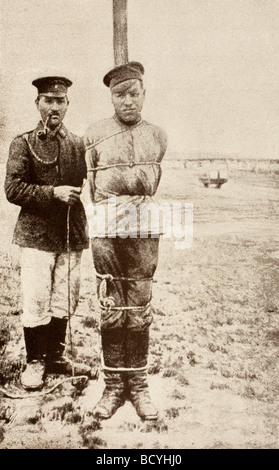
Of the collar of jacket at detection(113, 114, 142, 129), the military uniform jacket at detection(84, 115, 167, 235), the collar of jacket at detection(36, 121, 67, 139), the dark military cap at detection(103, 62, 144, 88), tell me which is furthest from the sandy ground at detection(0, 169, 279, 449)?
the dark military cap at detection(103, 62, 144, 88)

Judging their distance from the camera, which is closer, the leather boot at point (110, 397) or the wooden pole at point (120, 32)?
the leather boot at point (110, 397)

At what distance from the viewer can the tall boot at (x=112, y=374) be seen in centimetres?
329

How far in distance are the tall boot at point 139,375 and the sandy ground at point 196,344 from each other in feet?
0.21

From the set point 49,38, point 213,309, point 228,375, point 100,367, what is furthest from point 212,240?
point 49,38

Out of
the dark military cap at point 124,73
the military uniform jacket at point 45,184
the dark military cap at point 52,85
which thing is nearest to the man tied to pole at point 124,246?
the dark military cap at point 124,73

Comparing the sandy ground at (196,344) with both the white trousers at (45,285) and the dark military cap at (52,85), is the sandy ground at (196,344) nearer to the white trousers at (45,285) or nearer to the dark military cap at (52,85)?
the white trousers at (45,285)

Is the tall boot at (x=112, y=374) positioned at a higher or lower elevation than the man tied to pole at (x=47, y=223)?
lower

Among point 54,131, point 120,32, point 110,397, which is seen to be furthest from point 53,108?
point 110,397

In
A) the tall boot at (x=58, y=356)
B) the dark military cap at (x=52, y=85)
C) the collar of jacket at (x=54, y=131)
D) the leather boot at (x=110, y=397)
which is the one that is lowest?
the leather boot at (x=110, y=397)

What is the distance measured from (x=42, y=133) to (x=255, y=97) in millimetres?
1438

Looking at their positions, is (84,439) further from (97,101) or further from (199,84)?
(199,84)

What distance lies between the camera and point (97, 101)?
3.43m

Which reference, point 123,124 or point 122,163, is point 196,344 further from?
point 123,124

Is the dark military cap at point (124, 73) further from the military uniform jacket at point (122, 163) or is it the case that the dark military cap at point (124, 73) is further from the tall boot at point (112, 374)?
the tall boot at point (112, 374)
